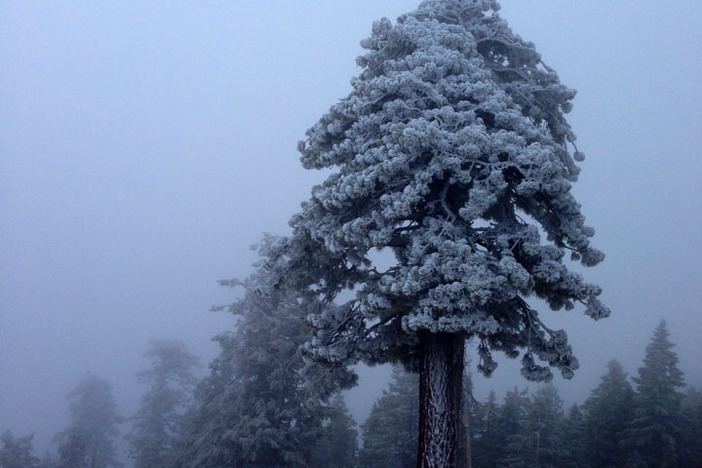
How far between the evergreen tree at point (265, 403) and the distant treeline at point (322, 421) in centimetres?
4

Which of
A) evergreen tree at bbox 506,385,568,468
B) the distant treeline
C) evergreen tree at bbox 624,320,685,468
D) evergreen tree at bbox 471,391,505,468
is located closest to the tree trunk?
the distant treeline

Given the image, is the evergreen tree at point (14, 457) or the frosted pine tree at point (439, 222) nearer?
the frosted pine tree at point (439, 222)

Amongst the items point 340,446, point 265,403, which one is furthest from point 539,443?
point 265,403

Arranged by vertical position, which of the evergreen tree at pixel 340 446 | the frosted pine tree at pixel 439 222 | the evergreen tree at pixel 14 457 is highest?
the frosted pine tree at pixel 439 222

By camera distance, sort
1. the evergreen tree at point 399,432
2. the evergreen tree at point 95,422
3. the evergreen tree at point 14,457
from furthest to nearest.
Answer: the evergreen tree at point 95,422, the evergreen tree at point 14,457, the evergreen tree at point 399,432

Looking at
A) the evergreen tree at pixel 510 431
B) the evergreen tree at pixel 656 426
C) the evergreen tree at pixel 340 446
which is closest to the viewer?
the evergreen tree at pixel 656 426

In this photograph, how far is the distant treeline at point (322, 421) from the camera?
61.1 feet

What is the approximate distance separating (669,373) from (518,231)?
25115 millimetres

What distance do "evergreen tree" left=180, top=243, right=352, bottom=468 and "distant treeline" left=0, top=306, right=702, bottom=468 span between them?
0.04 m

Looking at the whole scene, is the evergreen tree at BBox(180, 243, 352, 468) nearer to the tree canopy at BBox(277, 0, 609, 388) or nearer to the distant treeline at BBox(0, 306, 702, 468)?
the distant treeline at BBox(0, 306, 702, 468)

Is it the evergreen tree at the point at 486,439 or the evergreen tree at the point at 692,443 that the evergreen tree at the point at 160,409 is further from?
the evergreen tree at the point at 692,443

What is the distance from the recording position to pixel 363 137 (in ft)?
32.8

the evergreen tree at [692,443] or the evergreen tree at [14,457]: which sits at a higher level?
the evergreen tree at [692,443]

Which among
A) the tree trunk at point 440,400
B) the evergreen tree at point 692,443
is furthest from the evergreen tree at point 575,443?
the tree trunk at point 440,400
